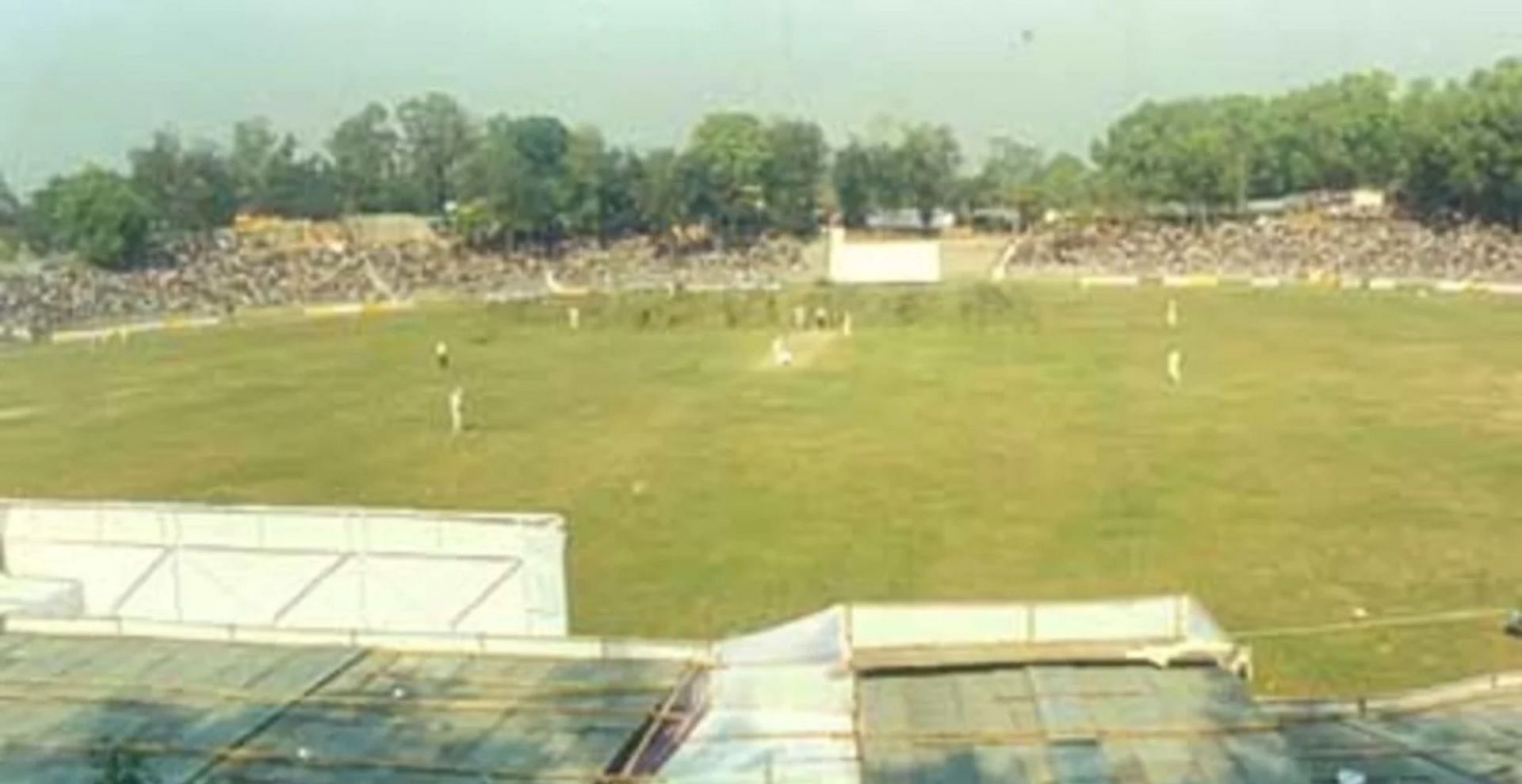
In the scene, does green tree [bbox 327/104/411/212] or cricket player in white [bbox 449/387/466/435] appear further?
green tree [bbox 327/104/411/212]

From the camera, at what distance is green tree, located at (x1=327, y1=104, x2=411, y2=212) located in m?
133

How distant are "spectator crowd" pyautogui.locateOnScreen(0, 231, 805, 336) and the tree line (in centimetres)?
305

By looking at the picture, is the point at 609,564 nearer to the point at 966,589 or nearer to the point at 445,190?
the point at 966,589

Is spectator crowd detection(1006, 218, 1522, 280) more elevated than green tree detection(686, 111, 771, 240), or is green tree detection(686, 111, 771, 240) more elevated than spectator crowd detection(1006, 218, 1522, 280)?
green tree detection(686, 111, 771, 240)

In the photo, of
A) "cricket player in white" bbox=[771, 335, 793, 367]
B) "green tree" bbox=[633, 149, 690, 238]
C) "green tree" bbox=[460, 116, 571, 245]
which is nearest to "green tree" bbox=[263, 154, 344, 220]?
"green tree" bbox=[460, 116, 571, 245]

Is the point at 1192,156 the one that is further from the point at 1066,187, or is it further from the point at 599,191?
the point at 599,191

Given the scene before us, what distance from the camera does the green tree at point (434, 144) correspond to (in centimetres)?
13212

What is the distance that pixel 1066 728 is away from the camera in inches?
444

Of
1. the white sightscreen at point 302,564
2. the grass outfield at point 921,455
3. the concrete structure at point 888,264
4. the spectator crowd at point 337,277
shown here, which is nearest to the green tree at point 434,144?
the spectator crowd at point 337,277

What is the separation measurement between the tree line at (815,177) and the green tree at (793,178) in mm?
128

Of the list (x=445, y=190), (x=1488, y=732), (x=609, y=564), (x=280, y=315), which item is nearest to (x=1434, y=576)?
(x=609, y=564)

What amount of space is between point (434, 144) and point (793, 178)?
35.0 meters

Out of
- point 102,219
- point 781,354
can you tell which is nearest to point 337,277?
point 102,219

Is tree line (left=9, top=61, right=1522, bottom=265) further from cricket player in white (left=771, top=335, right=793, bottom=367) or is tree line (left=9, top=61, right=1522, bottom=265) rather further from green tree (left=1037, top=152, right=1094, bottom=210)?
cricket player in white (left=771, top=335, right=793, bottom=367)
